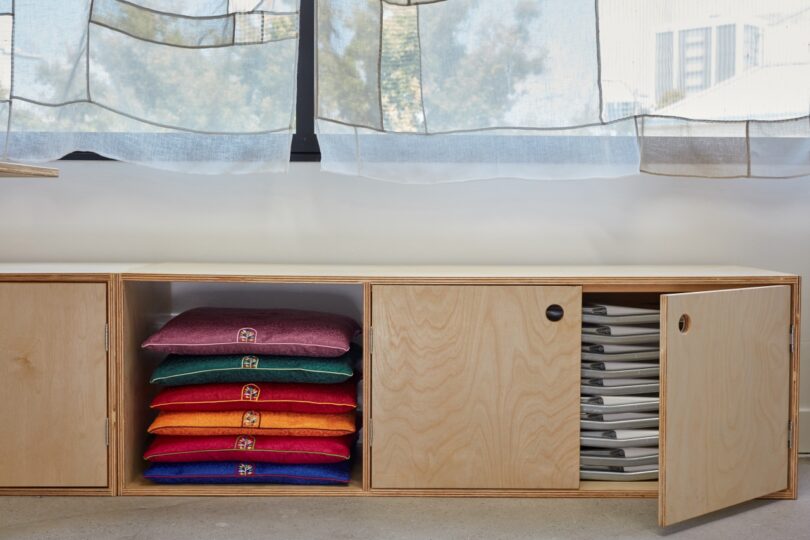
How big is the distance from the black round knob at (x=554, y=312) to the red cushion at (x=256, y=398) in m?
0.50

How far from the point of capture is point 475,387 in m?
1.73

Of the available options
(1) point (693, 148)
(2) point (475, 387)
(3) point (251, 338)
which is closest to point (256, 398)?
(3) point (251, 338)

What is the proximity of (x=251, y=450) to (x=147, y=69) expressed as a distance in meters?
0.96

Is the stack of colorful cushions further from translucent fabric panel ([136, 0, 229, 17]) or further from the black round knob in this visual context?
translucent fabric panel ([136, 0, 229, 17])

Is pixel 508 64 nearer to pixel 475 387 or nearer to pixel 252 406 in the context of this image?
pixel 475 387

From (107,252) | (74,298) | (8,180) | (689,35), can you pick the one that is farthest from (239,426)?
(689,35)

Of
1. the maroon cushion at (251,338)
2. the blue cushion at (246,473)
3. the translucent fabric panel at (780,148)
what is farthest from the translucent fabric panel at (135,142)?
the translucent fabric panel at (780,148)

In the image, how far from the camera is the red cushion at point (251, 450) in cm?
175

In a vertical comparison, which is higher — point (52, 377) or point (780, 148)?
point (780, 148)

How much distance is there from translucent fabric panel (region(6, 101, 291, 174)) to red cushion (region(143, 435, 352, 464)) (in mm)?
660

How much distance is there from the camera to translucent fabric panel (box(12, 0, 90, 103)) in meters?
1.86

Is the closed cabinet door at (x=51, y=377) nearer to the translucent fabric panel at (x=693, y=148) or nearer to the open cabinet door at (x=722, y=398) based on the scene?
the open cabinet door at (x=722, y=398)

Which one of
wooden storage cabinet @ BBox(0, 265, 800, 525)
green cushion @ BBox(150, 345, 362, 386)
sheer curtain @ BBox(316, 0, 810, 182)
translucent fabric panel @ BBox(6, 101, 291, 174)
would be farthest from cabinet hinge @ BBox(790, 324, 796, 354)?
translucent fabric panel @ BBox(6, 101, 291, 174)

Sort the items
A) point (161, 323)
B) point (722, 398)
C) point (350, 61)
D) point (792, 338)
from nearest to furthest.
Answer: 1. point (722, 398)
2. point (792, 338)
3. point (350, 61)
4. point (161, 323)
